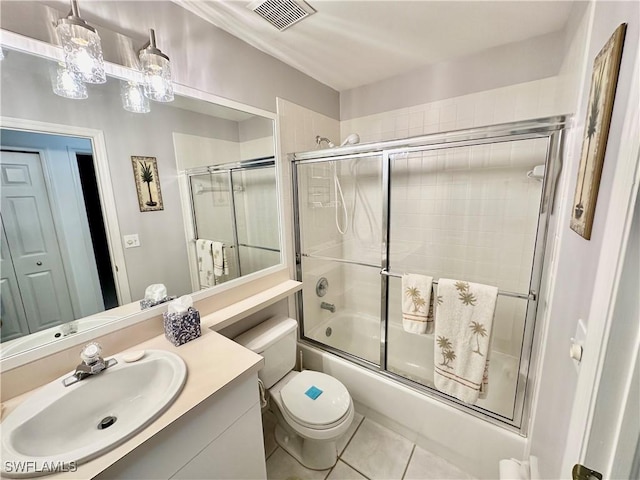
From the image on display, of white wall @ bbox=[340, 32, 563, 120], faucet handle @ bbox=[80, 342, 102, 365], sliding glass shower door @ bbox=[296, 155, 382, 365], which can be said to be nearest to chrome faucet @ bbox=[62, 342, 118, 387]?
faucet handle @ bbox=[80, 342, 102, 365]

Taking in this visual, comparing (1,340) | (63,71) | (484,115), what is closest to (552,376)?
(484,115)

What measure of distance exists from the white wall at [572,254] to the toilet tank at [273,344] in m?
1.23

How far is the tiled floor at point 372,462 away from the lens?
139 cm

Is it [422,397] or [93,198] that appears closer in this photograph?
[93,198]

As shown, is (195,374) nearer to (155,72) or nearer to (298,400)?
(298,400)

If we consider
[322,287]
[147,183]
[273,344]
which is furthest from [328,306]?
[147,183]

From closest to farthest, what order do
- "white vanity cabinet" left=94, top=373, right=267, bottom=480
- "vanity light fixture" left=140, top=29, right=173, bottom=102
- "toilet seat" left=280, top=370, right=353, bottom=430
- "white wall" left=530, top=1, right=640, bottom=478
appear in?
"white wall" left=530, top=1, right=640, bottom=478
"white vanity cabinet" left=94, top=373, right=267, bottom=480
"vanity light fixture" left=140, top=29, right=173, bottom=102
"toilet seat" left=280, top=370, right=353, bottom=430

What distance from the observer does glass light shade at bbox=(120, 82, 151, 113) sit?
1.10 metres

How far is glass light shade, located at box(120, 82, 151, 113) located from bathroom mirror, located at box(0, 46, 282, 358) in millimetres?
24

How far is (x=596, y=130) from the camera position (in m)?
0.63

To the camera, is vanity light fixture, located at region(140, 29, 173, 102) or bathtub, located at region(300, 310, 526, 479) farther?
bathtub, located at region(300, 310, 526, 479)

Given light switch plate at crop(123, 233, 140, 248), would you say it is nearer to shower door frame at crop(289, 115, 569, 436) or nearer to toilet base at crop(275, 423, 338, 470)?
shower door frame at crop(289, 115, 569, 436)

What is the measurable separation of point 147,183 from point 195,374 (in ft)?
2.94

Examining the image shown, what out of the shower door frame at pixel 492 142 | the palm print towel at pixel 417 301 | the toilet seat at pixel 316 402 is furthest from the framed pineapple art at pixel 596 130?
the toilet seat at pixel 316 402
